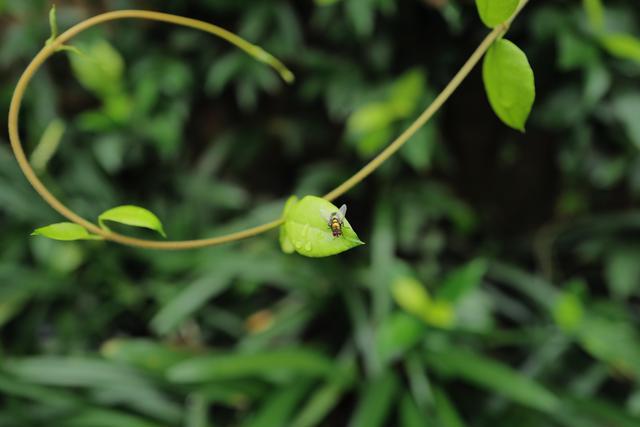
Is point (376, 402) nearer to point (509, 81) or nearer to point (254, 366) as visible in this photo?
point (254, 366)

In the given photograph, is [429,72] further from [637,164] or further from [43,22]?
[43,22]

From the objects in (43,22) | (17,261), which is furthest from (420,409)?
(43,22)

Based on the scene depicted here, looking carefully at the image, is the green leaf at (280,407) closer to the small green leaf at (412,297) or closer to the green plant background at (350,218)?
the green plant background at (350,218)

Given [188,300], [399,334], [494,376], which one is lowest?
[494,376]

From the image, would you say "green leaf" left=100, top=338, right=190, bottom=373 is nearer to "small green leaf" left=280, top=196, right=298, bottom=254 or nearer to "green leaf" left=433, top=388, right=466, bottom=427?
"green leaf" left=433, top=388, right=466, bottom=427

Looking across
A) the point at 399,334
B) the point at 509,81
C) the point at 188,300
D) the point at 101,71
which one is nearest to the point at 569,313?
the point at 399,334

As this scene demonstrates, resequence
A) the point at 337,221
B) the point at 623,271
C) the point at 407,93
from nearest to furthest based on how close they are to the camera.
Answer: the point at 337,221 < the point at 407,93 < the point at 623,271

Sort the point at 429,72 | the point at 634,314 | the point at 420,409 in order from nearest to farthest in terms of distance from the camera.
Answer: the point at 420,409
the point at 429,72
the point at 634,314
